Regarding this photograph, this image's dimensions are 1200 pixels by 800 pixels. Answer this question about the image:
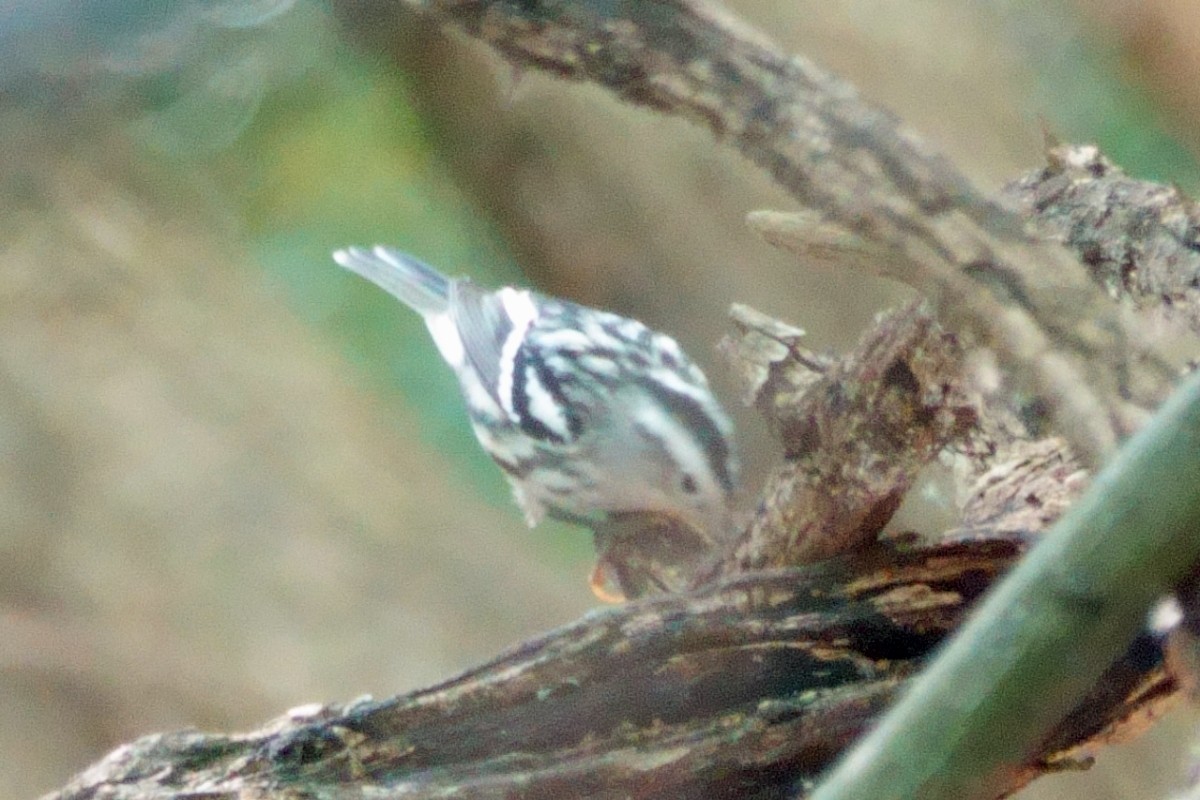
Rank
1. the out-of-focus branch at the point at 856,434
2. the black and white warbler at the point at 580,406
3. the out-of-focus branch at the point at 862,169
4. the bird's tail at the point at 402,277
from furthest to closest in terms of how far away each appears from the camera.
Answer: the bird's tail at the point at 402,277
the black and white warbler at the point at 580,406
the out-of-focus branch at the point at 856,434
the out-of-focus branch at the point at 862,169

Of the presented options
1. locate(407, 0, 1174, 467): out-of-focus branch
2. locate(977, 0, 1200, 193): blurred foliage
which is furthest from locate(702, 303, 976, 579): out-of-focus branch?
locate(977, 0, 1200, 193): blurred foliage

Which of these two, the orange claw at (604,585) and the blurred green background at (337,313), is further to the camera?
the blurred green background at (337,313)

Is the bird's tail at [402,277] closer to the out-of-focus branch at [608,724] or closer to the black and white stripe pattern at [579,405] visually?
the black and white stripe pattern at [579,405]

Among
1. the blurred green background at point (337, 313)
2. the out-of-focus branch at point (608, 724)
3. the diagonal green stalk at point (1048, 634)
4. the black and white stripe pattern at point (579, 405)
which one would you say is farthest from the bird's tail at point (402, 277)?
the diagonal green stalk at point (1048, 634)

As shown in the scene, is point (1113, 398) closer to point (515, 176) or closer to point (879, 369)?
point (879, 369)

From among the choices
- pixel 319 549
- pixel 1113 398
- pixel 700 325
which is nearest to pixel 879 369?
pixel 1113 398

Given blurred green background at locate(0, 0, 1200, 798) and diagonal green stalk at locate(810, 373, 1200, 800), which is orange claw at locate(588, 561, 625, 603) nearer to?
blurred green background at locate(0, 0, 1200, 798)

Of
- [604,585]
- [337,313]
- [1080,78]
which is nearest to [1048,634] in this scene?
[604,585]
